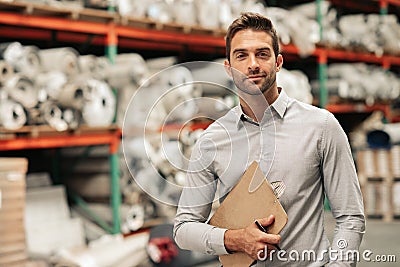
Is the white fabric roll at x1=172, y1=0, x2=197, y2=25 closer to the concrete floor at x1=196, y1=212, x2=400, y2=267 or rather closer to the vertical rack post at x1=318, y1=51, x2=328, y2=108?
the concrete floor at x1=196, y1=212, x2=400, y2=267

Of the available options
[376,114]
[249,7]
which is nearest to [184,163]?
[249,7]

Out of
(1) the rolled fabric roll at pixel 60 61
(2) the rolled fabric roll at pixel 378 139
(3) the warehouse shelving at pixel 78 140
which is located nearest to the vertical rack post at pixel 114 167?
(3) the warehouse shelving at pixel 78 140

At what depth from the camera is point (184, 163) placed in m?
2.18

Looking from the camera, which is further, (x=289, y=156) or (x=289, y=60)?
(x=289, y=60)

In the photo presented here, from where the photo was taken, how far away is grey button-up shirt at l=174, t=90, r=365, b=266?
1930 millimetres

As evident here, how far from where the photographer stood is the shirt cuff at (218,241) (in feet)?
6.10

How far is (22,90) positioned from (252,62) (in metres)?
3.33

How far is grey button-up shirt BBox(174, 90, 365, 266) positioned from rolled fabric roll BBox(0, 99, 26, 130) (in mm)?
2997

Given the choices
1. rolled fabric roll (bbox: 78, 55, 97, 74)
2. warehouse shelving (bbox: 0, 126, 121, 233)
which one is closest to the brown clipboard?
warehouse shelving (bbox: 0, 126, 121, 233)

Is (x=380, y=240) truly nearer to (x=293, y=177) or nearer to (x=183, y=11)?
(x=183, y=11)

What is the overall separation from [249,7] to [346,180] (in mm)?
5635

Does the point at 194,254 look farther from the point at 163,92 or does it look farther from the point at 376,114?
the point at 376,114

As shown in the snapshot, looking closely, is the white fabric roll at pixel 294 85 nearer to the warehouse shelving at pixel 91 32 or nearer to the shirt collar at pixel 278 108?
the warehouse shelving at pixel 91 32

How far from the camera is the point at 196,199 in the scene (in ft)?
6.56
